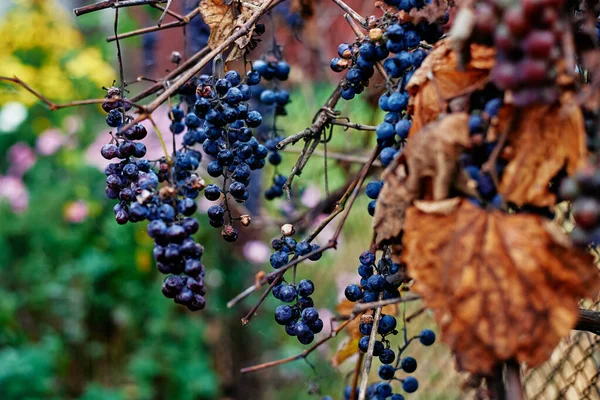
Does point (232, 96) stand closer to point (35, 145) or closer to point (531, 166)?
point (531, 166)

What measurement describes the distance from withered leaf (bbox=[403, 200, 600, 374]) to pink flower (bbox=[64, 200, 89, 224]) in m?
2.66

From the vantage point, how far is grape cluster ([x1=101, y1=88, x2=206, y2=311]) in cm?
78

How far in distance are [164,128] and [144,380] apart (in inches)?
46.4

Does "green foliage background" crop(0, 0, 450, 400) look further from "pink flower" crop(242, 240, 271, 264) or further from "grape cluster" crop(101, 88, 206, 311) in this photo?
"grape cluster" crop(101, 88, 206, 311)

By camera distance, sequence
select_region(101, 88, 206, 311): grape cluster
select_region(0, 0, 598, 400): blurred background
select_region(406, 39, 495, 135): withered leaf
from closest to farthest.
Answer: select_region(406, 39, 495, 135): withered leaf
select_region(101, 88, 206, 311): grape cluster
select_region(0, 0, 598, 400): blurred background

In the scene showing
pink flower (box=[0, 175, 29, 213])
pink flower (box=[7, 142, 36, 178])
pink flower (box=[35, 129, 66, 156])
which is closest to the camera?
pink flower (box=[0, 175, 29, 213])

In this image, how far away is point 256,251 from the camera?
3002mm

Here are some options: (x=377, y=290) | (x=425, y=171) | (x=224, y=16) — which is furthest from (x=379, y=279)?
(x=224, y=16)

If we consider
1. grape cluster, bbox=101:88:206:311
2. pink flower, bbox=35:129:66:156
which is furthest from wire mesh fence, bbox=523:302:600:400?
pink flower, bbox=35:129:66:156

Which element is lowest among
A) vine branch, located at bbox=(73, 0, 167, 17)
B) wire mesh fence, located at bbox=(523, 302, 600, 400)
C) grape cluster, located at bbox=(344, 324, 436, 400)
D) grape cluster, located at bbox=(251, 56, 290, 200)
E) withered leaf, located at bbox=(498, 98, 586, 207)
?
wire mesh fence, located at bbox=(523, 302, 600, 400)

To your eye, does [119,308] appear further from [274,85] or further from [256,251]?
[274,85]

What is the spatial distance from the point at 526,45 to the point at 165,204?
0.47 m

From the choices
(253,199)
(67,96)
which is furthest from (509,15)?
(67,96)

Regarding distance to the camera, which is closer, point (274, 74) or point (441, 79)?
point (441, 79)
